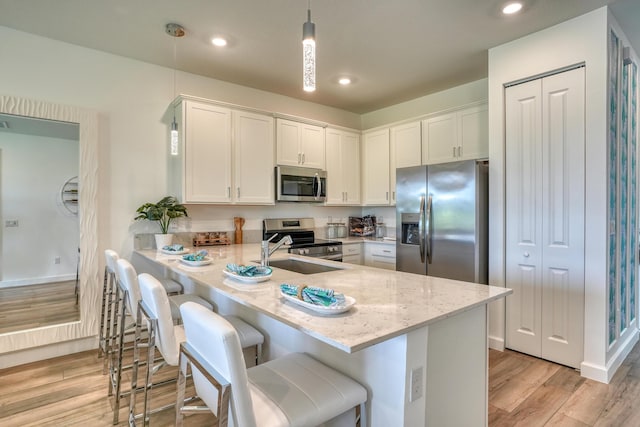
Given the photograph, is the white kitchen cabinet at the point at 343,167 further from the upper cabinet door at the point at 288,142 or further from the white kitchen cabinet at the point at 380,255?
the white kitchen cabinet at the point at 380,255

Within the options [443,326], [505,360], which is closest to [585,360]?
[505,360]

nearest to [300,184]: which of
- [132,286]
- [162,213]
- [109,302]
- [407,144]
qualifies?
[407,144]

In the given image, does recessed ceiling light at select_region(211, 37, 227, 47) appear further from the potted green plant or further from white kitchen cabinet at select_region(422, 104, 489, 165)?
white kitchen cabinet at select_region(422, 104, 489, 165)

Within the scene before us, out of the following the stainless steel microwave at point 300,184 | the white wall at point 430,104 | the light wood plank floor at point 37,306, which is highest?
the white wall at point 430,104

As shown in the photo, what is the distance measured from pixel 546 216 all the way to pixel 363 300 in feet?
7.19

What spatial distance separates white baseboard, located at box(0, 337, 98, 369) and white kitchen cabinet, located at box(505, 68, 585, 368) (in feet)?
12.7

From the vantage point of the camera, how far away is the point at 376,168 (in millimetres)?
4668

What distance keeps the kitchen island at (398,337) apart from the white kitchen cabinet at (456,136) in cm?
233

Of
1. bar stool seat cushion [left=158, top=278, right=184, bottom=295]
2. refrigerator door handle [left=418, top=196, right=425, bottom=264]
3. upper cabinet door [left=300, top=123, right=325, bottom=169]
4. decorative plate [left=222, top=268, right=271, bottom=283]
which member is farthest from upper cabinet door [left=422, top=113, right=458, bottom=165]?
bar stool seat cushion [left=158, top=278, right=184, bottom=295]

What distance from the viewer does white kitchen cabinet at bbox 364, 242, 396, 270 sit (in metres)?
4.12

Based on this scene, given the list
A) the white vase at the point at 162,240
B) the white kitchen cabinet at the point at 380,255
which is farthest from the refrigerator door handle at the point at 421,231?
the white vase at the point at 162,240

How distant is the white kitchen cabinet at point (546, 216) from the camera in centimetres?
264

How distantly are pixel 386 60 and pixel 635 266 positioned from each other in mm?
3178

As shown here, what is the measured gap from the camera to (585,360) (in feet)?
8.50
